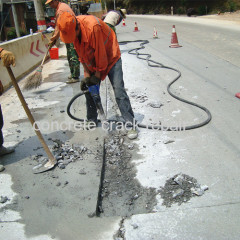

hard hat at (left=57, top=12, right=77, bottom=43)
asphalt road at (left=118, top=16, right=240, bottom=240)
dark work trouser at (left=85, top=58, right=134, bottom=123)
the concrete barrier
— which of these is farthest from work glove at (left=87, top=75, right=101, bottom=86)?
the concrete barrier

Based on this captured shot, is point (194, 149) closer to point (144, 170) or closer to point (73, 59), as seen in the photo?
point (144, 170)

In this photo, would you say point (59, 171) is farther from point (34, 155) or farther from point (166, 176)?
point (166, 176)

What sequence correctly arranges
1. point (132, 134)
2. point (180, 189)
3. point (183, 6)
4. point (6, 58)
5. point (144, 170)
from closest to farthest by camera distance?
point (180, 189) < point (6, 58) < point (144, 170) < point (132, 134) < point (183, 6)

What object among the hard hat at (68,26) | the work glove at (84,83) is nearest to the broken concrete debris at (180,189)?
the work glove at (84,83)

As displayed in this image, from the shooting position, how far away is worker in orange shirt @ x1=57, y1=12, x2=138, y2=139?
3365mm

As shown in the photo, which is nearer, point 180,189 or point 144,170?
point 180,189

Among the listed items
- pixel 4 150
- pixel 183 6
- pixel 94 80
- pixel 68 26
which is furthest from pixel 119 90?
pixel 183 6

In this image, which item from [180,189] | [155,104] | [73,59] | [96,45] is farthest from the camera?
[73,59]

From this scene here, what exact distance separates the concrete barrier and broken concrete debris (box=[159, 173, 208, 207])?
5.39 m

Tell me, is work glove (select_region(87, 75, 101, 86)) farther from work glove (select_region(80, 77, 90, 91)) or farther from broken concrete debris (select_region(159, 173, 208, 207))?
broken concrete debris (select_region(159, 173, 208, 207))

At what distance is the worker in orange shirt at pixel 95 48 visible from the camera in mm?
3365

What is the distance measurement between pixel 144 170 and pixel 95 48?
1.57m

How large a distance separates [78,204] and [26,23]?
106 feet

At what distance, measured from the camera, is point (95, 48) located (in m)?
3.49
